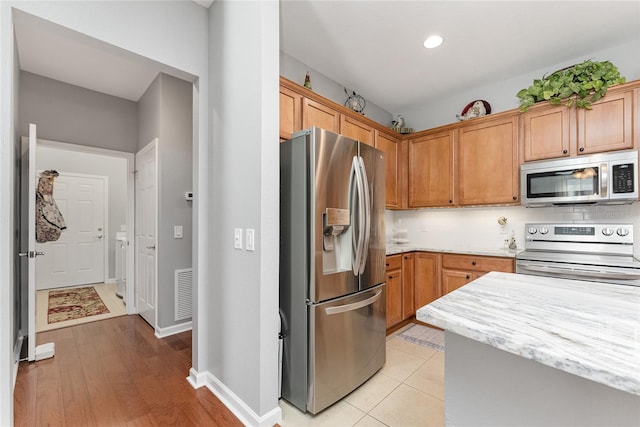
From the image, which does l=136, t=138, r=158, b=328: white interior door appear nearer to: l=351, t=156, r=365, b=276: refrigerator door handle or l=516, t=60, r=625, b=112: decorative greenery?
l=351, t=156, r=365, b=276: refrigerator door handle

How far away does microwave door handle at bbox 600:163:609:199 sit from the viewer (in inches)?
96.1

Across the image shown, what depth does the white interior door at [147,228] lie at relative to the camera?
10.5 feet

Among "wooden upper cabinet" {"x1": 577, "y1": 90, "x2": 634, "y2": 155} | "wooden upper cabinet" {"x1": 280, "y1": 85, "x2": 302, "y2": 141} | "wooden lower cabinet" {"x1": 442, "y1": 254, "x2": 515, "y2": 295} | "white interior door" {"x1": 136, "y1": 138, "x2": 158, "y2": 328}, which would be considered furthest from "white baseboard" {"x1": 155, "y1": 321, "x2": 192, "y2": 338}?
"wooden upper cabinet" {"x1": 577, "y1": 90, "x2": 634, "y2": 155}

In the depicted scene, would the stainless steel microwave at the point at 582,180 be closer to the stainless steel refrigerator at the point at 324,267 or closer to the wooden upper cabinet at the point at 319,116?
the stainless steel refrigerator at the point at 324,267

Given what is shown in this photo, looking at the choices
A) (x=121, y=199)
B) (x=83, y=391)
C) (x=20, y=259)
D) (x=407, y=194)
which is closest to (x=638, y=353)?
(x=83, y=391)

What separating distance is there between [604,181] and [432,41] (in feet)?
6.23

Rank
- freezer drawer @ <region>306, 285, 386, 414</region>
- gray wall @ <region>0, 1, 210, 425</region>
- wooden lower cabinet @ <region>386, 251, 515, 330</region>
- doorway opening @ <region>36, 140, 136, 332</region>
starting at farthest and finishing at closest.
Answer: doorway opening @ <region>36, 140, 136, 332</region> → wooden lower cabinet @ <region>386, 251, 515, 330</region> → freezer drawer @ <region>306, 285, 386, 414</region> → gray wall @ <region>0, 1, 210, 425</region>

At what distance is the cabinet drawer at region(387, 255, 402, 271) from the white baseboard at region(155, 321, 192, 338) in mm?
2313

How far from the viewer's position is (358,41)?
102 inches

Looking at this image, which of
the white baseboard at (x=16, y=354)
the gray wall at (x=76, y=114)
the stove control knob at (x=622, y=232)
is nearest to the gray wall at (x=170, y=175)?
the gray wall at (x=76, y=114)

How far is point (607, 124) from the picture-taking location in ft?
8.18

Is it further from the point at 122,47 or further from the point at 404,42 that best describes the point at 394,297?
the point at 122,47

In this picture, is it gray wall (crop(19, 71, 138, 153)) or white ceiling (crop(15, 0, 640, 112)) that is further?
gray wall (crop(19, 71, 138, 153))

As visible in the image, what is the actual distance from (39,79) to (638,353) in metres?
4.87
